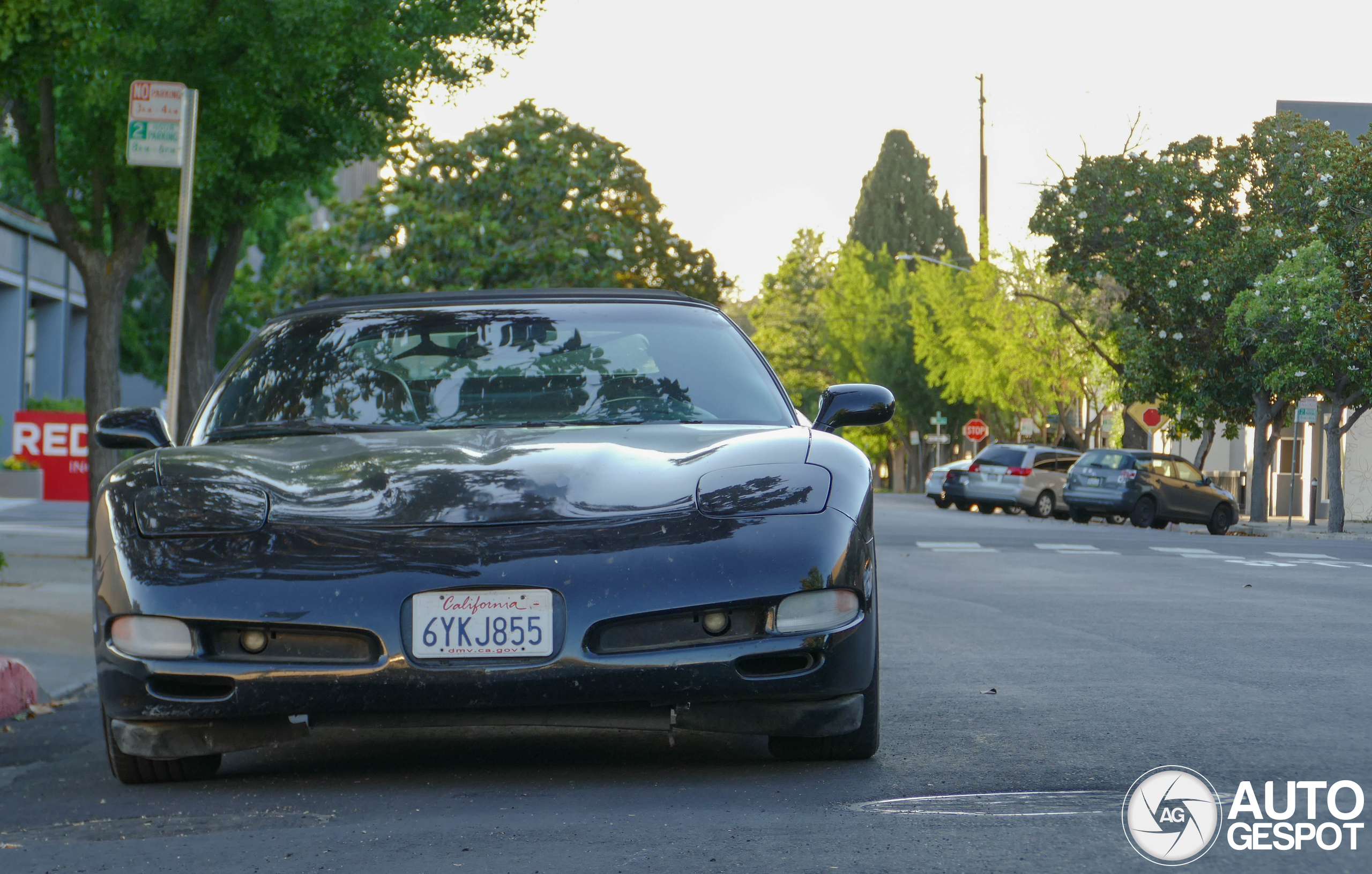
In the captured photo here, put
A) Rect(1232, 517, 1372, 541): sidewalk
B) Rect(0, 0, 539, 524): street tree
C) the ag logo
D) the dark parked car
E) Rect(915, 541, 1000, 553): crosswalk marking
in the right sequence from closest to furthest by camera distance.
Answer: the ag logo → Rect(0, 0, 539, 524): street tree → Rect(915, 541, 1000, 553): crosswalk marking → Rect(1232, 517, 1372, 541): sidewalk → the dark parked car

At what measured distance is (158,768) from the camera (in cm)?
499

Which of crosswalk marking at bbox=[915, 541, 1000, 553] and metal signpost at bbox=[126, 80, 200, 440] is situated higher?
metal signpost at bbox=[126, 80, 200, 440]

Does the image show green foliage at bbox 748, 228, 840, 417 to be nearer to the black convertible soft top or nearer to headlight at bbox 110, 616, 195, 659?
the black convertible soft top

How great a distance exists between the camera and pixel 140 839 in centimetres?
422

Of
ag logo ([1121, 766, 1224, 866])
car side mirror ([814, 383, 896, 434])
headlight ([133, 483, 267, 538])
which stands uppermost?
car side mirror ([814, 383, 896, 434])

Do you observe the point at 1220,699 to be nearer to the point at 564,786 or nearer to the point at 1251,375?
the point at 564,786

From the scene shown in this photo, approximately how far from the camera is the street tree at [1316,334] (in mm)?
32281

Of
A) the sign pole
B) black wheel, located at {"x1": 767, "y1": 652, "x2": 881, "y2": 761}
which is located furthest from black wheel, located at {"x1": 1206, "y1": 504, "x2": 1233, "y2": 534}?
black wheel, located at {"x1": 767, "y1": 652, "x2": 881, "y2": 761}

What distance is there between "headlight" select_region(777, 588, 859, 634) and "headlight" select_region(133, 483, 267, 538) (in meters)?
1.40

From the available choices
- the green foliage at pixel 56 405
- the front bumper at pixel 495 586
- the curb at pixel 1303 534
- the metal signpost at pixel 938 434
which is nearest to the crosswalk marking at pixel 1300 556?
the curb at pixel 1303 534

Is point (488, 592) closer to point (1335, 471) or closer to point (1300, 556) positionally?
point (1300, 556)

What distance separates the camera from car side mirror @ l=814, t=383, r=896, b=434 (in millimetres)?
5730

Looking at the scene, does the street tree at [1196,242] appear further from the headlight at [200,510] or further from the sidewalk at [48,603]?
the headlight at [200,510]

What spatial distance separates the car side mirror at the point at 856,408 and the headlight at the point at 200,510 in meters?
1.88
